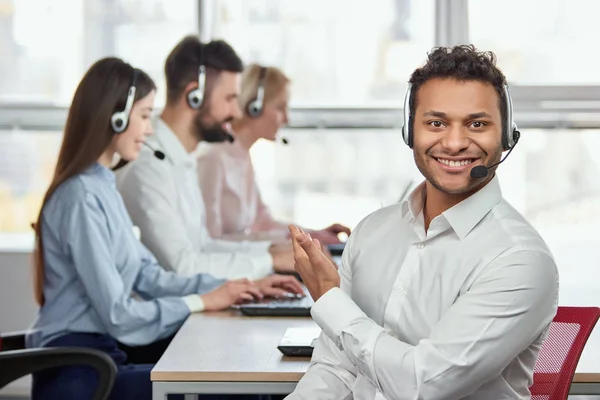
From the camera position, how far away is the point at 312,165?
15.6 ft

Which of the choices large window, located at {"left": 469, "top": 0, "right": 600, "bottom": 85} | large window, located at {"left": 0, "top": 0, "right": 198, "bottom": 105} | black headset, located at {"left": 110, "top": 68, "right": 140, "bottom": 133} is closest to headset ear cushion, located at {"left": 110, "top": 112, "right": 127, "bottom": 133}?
black headset, located at {"left": 110, "top": 68, "right": 140, "bottom": 133}

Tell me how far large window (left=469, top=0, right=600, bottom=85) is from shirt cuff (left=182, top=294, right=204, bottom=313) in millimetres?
2384

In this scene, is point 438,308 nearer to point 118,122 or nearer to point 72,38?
point 118,122

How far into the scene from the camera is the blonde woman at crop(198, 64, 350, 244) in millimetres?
4281

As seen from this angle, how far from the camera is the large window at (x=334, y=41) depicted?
4.75 meters

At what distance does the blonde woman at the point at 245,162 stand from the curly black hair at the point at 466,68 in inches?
99.5

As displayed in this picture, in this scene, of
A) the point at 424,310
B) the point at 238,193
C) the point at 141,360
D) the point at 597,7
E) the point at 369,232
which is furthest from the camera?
the point at 597,7

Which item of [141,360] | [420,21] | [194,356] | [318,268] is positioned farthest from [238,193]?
[318,268]

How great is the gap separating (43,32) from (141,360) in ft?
7.55

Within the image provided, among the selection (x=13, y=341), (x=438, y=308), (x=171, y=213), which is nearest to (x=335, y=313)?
(x=438, y=308)

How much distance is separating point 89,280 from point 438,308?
117 centimetres

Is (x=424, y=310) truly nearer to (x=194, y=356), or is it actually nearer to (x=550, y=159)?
(x=194, y=356)

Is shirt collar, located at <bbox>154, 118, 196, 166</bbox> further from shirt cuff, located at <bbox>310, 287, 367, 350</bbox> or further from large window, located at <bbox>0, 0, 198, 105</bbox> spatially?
shirt cuff, located at <bbox>310, 287, 367, 350</bbox>

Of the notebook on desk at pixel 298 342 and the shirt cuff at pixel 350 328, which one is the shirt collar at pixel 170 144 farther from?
the shirt cuff at pixel 350 328
